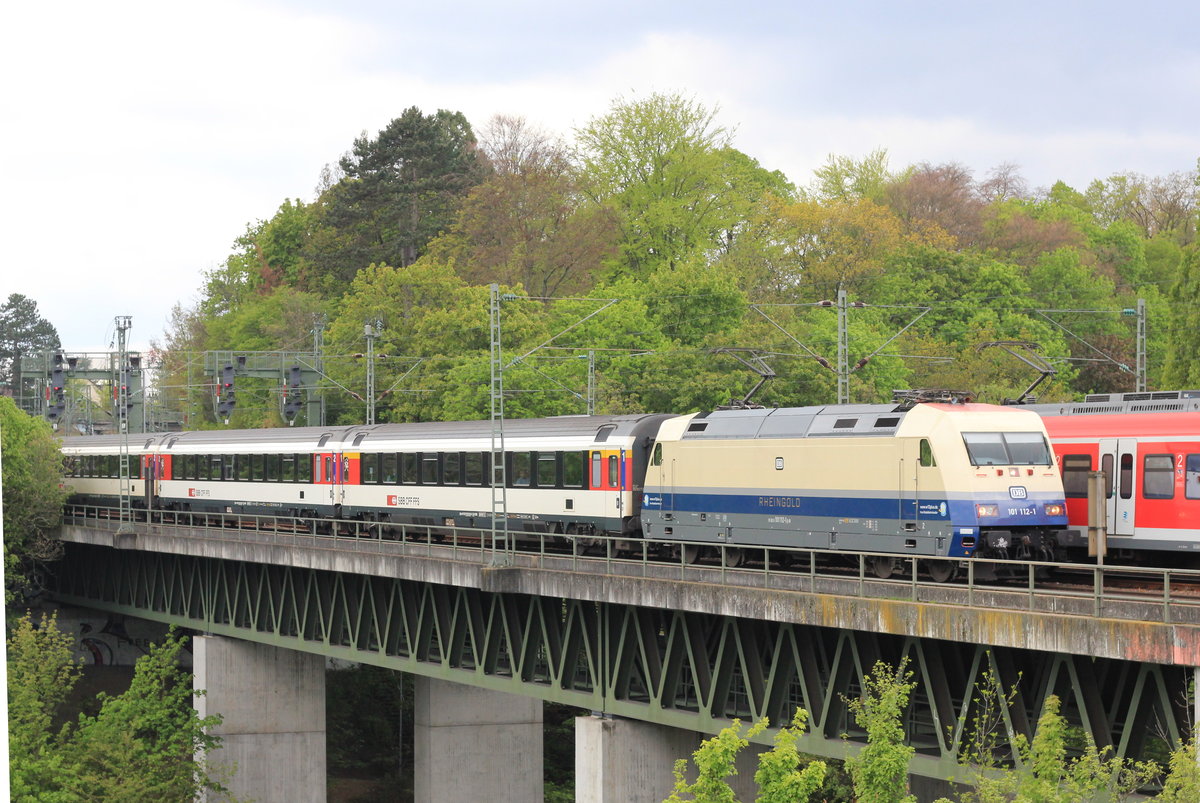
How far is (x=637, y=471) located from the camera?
36562 mm

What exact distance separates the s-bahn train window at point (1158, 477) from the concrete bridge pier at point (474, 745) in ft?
74.6

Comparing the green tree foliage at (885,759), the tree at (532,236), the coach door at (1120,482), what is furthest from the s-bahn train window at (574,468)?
the tree at (532,236)

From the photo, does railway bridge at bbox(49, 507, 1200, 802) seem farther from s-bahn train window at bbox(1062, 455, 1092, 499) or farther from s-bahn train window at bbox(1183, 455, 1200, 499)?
s-bahn train window at bbox(1062, 455, 1092, 499)

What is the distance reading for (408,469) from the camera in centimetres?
4606

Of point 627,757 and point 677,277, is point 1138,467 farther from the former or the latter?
point 677,277

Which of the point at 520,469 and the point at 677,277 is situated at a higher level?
the point at 677,277

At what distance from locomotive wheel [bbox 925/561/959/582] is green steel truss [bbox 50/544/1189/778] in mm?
2532

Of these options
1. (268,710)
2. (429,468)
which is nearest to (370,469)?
(429,468)

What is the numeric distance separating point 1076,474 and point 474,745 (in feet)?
78.0

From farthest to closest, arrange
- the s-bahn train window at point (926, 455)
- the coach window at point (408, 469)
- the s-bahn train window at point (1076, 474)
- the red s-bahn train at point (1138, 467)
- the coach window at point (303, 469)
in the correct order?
the coach window at point (303, 469)
the coach window at point (408, 469)
the s-bahn train window at point (1076, 474)
the red s-bahn train at point (1138, 467)
the s-bahn train window at point (926, 455)

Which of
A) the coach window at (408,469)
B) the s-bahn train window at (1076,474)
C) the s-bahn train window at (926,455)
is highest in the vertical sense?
the s-bahn train window at (926,455)

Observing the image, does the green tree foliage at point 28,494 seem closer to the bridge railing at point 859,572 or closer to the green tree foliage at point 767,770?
the bridge railing at point 859,572

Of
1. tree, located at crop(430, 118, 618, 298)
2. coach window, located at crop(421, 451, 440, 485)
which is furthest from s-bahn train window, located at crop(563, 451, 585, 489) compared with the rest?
tree, located at crop(430, 118, 618, 298)

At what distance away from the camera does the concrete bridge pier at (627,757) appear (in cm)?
3048
